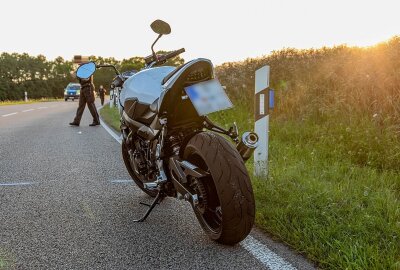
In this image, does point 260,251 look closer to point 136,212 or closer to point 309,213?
point 309,213

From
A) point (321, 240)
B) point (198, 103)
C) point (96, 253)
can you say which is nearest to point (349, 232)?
point (321, 240)

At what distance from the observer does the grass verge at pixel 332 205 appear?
9.62ft

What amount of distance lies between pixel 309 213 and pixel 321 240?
21.7 inches

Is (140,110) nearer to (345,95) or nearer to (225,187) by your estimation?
(225,187)

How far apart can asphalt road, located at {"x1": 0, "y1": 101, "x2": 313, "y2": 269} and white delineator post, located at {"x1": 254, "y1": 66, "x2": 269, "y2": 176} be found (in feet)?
3.26

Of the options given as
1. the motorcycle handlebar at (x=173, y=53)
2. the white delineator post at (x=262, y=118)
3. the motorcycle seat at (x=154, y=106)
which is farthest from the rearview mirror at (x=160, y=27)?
the white delineator post at (x=262, y=118)

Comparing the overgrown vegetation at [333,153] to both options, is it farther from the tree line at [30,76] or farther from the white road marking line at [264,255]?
the tree line at [30,76]

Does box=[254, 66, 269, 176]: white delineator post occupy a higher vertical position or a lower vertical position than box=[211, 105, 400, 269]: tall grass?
higher

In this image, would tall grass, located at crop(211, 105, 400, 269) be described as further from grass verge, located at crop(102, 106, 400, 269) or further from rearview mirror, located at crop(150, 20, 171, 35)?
rearview mirror, located at crop(150, 20, 171, 35)

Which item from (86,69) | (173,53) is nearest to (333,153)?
(173,53)

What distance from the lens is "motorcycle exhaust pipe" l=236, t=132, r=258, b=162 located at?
10.8 ft

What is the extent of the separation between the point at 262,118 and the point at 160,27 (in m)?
1.47

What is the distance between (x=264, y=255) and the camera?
3.06 meters

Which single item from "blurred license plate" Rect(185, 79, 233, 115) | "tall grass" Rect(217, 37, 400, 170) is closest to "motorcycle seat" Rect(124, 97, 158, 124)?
"blurred license plate" Rect(185, 79, 233, 115)
